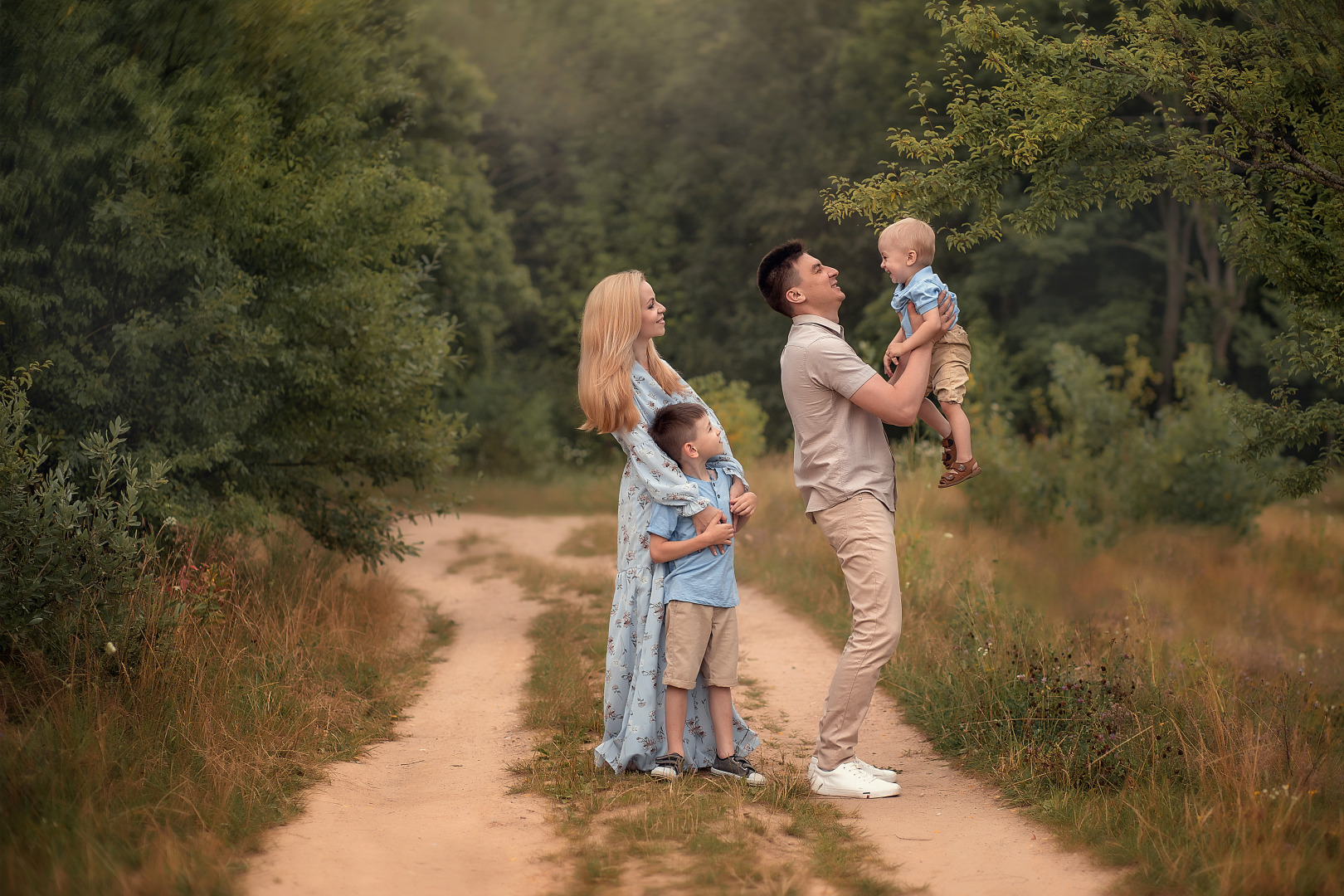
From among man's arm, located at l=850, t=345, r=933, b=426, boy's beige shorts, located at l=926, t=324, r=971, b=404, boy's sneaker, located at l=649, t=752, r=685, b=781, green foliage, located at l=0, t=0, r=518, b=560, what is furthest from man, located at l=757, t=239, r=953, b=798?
green foliage, located at l=0, t=0, r=518, b=560

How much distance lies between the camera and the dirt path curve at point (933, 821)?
3652 millimetres

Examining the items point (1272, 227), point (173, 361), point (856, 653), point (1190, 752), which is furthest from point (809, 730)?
point (173, 361)

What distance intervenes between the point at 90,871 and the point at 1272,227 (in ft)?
18.6

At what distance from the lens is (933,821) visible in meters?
4.31

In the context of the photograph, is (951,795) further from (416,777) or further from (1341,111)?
(1341,111)

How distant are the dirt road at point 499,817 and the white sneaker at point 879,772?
93 millimetres

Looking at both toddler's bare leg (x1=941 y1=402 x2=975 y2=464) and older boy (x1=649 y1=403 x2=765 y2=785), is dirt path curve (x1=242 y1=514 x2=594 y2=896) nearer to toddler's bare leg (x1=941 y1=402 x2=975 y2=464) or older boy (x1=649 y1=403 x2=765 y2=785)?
older boy (x1=649 y1=403 x2=765 y2=785)

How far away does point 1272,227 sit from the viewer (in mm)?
5387

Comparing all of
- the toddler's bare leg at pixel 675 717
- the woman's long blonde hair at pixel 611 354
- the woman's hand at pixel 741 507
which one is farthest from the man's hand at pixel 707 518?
the toddler's bare leg at pixel 675 717

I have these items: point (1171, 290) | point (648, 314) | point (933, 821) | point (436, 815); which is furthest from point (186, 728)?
point (1171, 290)

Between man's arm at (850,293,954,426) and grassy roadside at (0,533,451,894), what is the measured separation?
2750 millimetres

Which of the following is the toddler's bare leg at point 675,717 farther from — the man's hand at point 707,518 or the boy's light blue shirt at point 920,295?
the boy's light blue shirt at point 920,295

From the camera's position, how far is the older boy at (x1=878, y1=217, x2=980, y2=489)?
4.25m

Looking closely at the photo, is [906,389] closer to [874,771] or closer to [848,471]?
[848,471]
